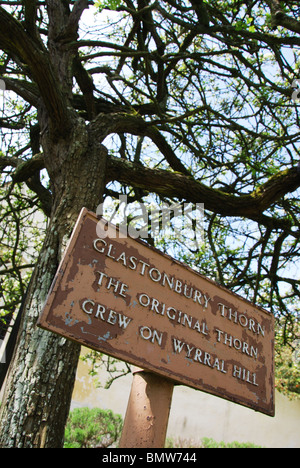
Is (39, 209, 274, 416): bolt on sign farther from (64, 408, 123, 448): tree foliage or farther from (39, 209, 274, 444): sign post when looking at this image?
(64, 408, 123, 448): tree foliage

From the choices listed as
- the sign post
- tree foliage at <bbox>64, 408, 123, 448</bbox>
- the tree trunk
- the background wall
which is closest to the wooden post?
the sign post

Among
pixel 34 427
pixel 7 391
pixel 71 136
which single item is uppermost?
pixel 71 136

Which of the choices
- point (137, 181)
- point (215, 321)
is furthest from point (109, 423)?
point (215, 321)

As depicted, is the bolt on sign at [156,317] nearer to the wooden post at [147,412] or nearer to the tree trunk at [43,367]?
the wooden post at [147,412]

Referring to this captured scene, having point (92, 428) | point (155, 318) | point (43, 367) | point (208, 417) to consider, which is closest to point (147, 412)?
point (155, 318)

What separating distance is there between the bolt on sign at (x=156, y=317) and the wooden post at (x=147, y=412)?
0.30ft

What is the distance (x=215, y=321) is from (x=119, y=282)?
630mm

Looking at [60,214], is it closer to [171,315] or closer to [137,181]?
[137,181]

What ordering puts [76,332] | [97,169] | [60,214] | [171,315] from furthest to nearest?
[97,169], [60,214], [171,315], [76,332]

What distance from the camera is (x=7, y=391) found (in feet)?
7.57

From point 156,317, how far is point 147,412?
42 centimetres

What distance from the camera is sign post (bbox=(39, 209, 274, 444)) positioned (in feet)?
5.20

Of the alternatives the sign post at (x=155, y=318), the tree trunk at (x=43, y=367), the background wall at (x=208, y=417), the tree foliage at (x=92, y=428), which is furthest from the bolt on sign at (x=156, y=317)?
the background wall at (x=208, y=417)

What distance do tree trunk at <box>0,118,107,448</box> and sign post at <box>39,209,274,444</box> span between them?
84 centimetres
